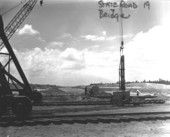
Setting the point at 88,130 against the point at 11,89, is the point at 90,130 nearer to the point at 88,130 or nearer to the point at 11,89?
the point at 88,130

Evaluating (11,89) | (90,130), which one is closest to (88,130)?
(90,130)

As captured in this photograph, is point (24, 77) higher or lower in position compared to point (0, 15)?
lower

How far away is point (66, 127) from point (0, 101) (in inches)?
177

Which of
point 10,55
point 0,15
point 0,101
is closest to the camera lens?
point 0,101

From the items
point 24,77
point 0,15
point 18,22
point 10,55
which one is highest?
point 18,22

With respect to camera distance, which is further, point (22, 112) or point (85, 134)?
point (22, 112)

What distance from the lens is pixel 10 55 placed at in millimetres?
17484

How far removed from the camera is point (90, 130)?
10195mm

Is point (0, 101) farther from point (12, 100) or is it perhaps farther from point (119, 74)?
point (119, 74)

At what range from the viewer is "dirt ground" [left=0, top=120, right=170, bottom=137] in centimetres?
928

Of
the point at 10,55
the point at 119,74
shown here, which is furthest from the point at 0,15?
the point at 119,74

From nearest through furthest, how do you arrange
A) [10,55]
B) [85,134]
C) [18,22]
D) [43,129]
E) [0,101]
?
[85,134]
[43,129]
[0,101]
[10,55]
[18,22]

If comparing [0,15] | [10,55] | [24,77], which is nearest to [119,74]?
[24,77]

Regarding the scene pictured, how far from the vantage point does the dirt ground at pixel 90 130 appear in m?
9.28
